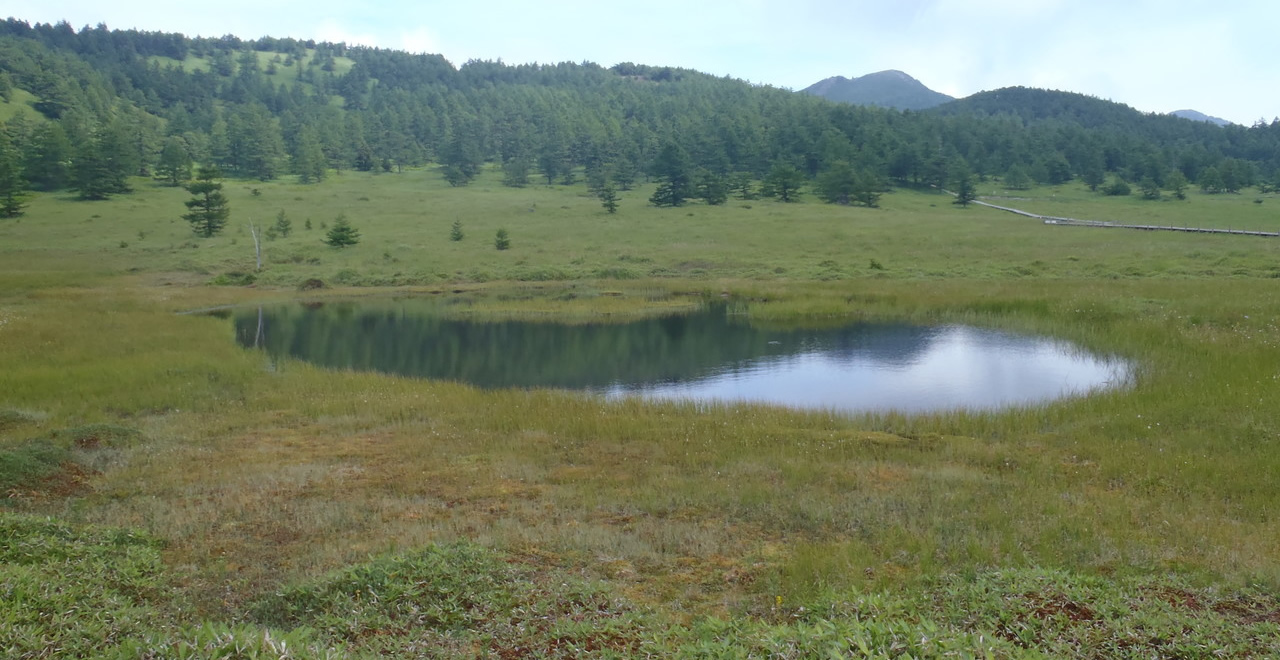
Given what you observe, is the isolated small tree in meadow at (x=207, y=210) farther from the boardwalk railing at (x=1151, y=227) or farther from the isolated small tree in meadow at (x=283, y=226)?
the boardwalk railing at (x=1151, y=227)

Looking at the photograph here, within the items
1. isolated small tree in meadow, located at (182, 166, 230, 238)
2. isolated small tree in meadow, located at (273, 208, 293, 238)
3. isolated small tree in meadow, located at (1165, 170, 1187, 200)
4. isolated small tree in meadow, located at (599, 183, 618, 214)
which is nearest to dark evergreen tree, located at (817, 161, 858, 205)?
isolated small tree in meadow, located at (599, 183, 618, 214)

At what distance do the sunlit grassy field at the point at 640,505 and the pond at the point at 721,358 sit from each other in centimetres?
225

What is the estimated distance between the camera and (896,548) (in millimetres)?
9195

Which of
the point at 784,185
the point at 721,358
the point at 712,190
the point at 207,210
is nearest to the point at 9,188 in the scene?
the point at 207,210

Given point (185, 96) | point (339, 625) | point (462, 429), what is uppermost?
point (185, 96)

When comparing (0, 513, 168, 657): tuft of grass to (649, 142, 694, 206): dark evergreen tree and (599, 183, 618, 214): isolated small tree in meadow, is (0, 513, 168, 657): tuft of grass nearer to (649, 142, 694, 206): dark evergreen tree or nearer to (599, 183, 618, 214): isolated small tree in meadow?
(599, 183, 618, 214): isolated small tree in meadow

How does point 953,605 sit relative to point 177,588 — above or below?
above

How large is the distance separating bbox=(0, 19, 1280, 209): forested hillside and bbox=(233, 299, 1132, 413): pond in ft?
177

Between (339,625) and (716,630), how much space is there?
10.7 ft

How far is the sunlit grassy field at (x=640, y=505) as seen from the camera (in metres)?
6.58

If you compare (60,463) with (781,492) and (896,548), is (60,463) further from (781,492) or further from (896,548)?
(896,548)

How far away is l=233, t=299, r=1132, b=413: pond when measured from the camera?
2206cm

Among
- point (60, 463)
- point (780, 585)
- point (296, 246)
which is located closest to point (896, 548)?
point (780, 585)

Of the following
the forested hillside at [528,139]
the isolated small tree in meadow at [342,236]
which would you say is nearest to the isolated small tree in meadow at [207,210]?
the isolated small tree in meadow at [342,236]
